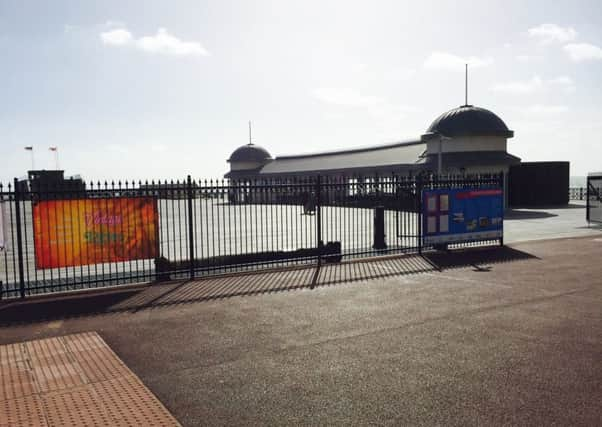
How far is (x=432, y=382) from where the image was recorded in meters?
5.44

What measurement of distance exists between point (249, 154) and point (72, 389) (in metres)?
69.3

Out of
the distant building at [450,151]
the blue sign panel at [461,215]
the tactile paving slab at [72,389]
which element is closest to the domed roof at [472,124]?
the distant building at [450,151]

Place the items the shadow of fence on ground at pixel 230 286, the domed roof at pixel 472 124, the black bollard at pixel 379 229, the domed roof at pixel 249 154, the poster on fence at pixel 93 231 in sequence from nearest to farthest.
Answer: the shadow of fence on ground at pixel 230 286 < the poster on fence at pixel 93 231 < the black bollard at pixel 379 229 < the domed roof at pixel 472 124 < the domed roof at pixel 249 154

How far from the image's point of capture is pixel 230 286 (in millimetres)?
10750

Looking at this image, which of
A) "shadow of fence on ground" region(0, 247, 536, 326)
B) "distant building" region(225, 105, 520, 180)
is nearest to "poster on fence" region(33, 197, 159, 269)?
"shadow of fence on ground" region(0, 247, 536, 326)

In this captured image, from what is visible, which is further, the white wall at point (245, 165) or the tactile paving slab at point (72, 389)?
the white wall at point (245, 165)

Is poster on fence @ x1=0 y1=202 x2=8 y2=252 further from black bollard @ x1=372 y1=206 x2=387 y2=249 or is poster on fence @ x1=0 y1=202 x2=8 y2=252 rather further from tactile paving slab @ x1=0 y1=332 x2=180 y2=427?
black bollard @ x1=372 y1=206 x2=387 y2=249

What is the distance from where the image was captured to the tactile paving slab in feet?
15.6

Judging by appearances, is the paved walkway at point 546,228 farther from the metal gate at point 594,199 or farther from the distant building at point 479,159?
the distant building at point 479,159

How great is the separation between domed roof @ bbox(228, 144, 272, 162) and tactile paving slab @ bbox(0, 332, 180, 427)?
221ft

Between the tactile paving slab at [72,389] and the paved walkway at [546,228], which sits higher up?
the paved walkway at [546,228]

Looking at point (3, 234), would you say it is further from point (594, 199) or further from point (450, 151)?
point (450, 151)

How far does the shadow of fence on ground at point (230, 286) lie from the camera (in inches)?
354

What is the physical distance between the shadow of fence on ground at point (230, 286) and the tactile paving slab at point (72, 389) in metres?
1.97
